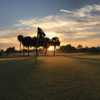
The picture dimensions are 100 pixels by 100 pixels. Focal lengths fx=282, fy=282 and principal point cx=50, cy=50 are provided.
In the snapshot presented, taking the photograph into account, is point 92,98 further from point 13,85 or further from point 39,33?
point 39,33

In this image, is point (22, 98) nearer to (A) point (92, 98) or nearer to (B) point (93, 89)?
(A) point (92, 98)

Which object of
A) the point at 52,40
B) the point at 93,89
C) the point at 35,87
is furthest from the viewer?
the point at 52,40

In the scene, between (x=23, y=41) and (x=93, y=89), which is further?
(x=23, y=41)

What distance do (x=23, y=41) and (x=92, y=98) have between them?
410 feet

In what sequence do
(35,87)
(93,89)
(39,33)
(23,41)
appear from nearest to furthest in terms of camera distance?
(93,89) → (35,87) → (39,33) → (23,41)

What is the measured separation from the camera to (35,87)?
15.9 metres

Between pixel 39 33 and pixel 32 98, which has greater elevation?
pixel 39 33

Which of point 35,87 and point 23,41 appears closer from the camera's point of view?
point 35,87

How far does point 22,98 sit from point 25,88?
2.95m

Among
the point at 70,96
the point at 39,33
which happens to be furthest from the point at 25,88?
the point at 39,33

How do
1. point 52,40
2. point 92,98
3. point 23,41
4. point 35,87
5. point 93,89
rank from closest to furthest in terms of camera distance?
point 92,98 → point 93,89 → point 35,87 → point 23,41 → point 52,40

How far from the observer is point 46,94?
13570 millimetres

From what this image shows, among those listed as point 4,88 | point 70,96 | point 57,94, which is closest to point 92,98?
point 70,96

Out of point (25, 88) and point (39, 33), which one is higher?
point (39, 33)
